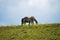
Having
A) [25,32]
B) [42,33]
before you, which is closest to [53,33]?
[42,33]

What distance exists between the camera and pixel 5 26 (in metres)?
28.3

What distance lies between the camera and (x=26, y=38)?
22172 mm

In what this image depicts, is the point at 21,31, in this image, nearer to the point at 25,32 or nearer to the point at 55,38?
the point at 25,32

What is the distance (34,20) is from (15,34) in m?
12.4

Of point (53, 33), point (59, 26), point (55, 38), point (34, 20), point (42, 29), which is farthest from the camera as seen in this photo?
point (34, 20)

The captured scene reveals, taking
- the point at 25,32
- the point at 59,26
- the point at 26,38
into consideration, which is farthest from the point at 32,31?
the point at 59,26

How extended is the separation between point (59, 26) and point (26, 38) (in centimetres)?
607

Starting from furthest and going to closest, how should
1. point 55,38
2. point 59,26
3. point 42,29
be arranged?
A: 1. point 59,26
2. point 42,29
3. point 55,38

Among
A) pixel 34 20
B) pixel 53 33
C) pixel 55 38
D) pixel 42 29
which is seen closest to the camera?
pixel 55 38

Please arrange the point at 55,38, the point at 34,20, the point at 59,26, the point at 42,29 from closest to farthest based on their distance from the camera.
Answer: the point at 55,38 < the point at 42,29 < the point at 59,26 < the point at 34,20

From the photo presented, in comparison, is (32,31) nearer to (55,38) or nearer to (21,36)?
(21,36)

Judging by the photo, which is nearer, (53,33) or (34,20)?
(53,33)

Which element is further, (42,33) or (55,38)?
(42,33)

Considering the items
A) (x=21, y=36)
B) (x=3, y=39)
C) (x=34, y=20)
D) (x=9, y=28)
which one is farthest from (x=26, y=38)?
(x=34, y=20)
